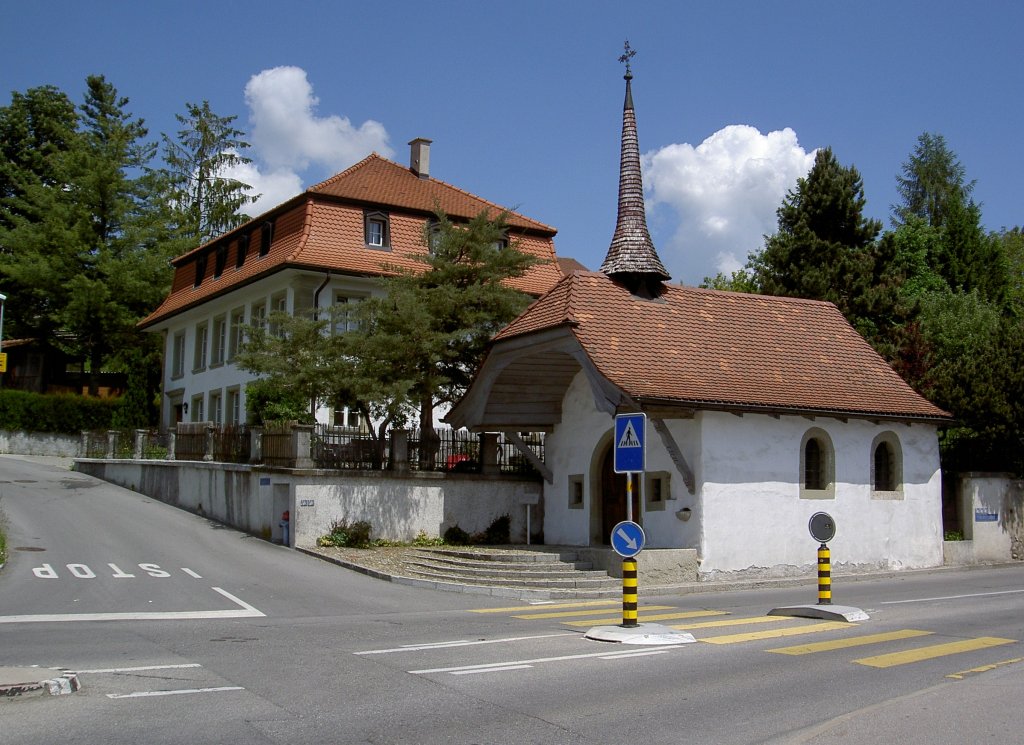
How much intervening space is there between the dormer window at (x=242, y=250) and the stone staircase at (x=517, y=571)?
19.5 meters

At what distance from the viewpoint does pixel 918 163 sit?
6247 cm

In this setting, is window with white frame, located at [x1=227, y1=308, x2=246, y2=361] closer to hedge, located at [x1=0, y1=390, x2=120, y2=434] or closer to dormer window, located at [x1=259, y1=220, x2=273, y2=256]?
dormer window, located at [x1=259, y1=220, x2=273, y2=256]

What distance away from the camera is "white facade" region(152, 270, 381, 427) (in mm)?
32375

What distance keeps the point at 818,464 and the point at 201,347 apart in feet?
93.5

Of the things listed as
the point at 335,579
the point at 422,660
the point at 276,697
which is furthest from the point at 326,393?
the point at 276,697

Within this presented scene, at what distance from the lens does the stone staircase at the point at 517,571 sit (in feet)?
59.5

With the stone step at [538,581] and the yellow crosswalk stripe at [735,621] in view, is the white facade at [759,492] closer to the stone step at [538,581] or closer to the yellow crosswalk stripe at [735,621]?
the stone step at [538,581]

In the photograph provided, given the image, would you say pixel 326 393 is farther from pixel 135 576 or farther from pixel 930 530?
pixel 930 530

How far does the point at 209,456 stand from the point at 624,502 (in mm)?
12291

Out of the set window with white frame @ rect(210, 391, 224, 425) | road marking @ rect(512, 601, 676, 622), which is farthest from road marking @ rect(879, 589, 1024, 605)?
window with white frame @ rect(210, 391, 224, 425)

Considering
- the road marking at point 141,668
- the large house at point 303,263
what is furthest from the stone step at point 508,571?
the large house at point 303,263

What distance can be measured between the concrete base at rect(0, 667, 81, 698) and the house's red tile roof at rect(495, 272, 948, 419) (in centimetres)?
1191

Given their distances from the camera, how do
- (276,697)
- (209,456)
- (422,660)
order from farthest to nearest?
(209,456) < (422,660) < (276,697)

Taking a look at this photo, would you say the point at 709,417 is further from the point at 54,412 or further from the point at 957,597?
the point at 54,412
